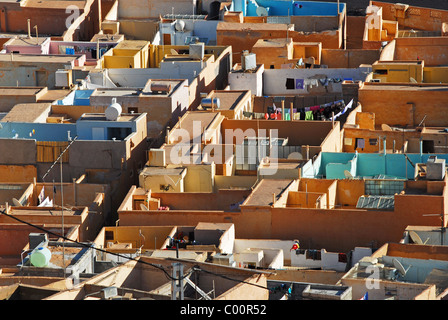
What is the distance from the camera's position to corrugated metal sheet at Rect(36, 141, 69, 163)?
5903 cm

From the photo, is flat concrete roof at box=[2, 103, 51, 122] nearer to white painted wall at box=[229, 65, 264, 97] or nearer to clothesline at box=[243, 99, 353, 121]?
clothesline at box=[243, 99, 353, 121]

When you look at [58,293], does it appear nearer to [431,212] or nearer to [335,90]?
[431,212]

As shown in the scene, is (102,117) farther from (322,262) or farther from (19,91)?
(322,262)

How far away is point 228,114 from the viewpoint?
206 feet

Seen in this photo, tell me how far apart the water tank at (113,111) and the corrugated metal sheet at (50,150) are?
200 cm

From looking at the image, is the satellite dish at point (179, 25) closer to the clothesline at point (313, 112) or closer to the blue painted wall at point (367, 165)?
the clothesline at point (313, 112)

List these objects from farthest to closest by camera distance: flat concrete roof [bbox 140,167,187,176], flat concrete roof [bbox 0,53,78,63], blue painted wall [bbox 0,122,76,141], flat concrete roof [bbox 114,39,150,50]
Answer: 1. flat concrete roof [bbox 114,39,150,50]
2. flat concrete roof [bbox 0,53,78,63]
3. blue painted wall [bbox 0,122,76,141]
4. flat concrete roof [bbox 140,167,187,176]

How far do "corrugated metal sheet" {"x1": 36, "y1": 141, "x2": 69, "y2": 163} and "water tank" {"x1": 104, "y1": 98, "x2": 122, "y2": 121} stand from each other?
2.00 meters

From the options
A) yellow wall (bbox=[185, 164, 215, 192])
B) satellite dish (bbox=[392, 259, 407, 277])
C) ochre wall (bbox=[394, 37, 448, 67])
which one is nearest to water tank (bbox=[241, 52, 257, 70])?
ochre wall (bbox=[394, 37, 448, 67])

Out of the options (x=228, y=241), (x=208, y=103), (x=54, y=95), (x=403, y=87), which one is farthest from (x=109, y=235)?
(x=403, y=87)

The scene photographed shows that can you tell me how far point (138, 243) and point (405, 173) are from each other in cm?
1078

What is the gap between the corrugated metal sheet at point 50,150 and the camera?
5903cm

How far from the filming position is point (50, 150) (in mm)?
59219

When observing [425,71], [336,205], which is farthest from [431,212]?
[425,71]
